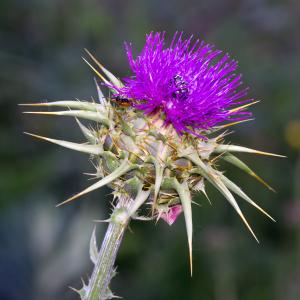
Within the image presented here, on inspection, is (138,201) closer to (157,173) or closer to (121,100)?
(157,173)

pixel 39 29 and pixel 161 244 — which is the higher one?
pixel 39 29

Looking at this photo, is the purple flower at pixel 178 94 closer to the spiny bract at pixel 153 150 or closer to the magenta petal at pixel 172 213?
the spiny bract at pixel 153 150

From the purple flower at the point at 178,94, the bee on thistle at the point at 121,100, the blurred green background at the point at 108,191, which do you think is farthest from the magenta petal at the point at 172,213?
the blurred green background at the point at 108,191

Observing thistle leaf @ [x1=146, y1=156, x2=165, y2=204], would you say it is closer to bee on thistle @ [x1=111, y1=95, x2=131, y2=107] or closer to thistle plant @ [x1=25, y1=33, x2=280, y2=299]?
thistle plant @ [x1=25, y1=33, x2=280, y2=299]

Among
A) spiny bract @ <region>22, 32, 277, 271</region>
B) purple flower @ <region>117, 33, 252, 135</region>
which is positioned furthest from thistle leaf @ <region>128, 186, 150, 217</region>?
purple flower @ <region>117, 33, 252, 135</region>

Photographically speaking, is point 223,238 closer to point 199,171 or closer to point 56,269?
point 56,269

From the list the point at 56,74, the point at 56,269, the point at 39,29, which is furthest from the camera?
the point at 39,29

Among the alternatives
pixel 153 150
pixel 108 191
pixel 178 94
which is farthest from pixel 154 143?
pixel 108 191

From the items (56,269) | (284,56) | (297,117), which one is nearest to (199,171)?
(56,269)
